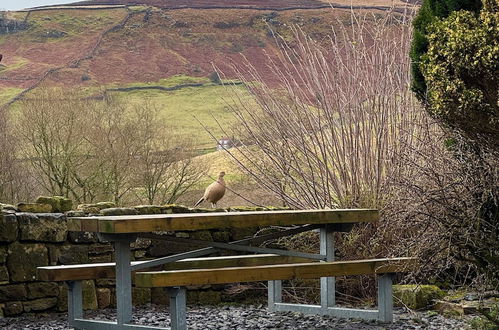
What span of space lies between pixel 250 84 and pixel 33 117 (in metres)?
12.6

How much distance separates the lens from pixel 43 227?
7840mm

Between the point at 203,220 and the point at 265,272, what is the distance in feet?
1.92

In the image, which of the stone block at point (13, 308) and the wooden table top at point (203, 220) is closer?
the wooden table top at point (203, 220)

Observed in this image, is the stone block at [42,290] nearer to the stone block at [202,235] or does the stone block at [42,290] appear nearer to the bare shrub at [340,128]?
the stone block at [202,235]

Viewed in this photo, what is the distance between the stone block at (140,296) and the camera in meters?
8.30

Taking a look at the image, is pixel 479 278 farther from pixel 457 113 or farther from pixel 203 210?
pixel 203 210

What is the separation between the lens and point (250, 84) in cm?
1009

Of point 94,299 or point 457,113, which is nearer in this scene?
point 457,113

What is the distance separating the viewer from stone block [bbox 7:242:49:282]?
25.1ft

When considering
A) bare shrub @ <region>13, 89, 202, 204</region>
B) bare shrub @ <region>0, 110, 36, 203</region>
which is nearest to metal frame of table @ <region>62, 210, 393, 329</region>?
bare shrub @ <region>13, 89, 202, 204</region>

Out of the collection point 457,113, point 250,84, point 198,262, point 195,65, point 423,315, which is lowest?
point 423,315

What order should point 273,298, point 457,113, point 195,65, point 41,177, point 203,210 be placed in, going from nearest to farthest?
point 457,113 < point 273,298 < point 203,210 < point 41,177 < point 195,65

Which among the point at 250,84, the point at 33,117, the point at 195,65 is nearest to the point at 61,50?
the point at 195,65

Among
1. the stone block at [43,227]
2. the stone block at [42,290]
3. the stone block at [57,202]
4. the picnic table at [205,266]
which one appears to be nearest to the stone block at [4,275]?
the stone block at [42,290]
